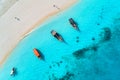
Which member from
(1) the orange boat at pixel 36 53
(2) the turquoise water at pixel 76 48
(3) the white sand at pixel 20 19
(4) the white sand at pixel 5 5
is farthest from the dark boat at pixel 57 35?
(4) the white sand at pixel 5 5

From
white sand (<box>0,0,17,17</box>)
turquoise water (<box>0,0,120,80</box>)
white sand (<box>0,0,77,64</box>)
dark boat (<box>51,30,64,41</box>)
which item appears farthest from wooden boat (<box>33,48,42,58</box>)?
white sand (<box>0,0,17,17</box>)

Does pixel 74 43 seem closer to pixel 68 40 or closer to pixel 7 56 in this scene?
pixel 68 40

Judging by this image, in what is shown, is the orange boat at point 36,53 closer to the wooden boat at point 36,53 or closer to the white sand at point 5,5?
the wooden boat at point 36,53

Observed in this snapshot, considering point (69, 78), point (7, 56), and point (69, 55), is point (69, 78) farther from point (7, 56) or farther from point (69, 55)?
point (7, 56)

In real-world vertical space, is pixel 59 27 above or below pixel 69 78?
above

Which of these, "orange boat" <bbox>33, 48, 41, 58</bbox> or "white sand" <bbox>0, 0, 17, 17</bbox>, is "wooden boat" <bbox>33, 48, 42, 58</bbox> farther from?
"white sand" <bbox>0, 0, 17, 17</bbox>

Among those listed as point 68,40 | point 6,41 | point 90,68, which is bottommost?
point 90,68

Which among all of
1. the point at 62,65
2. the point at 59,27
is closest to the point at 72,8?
the point at 59,27
